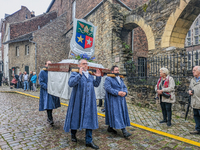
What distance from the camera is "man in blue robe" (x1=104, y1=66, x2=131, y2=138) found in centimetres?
372

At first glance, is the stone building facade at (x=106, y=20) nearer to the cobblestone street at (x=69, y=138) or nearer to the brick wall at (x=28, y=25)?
the cobblestone street at (x=69, y=138)

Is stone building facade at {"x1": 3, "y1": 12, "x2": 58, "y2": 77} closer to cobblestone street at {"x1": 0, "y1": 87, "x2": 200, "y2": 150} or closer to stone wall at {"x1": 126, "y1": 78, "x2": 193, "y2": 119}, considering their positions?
stone wall at {"x1": 126, "y1": 78, "x2": 193, "y2": 119}

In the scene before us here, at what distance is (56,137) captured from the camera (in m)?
3.73

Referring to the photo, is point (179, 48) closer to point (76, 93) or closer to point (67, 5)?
point (76, 93)

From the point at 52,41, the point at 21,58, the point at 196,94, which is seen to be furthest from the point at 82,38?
the point at 21,58

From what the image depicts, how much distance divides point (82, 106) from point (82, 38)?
3.45 metres

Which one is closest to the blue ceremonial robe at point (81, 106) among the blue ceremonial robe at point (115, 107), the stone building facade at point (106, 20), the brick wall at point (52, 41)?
the blue ceremonial robe at point (115, 107)

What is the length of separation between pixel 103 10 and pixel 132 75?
551 cm

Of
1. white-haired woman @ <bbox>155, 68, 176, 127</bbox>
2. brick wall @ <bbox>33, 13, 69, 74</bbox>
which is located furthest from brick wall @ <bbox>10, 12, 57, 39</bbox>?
white-haired woman @ <bbox>155, 68, 176, 127</bbox>

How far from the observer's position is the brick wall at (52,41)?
1873 cm

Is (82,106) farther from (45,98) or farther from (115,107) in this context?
(45,98)

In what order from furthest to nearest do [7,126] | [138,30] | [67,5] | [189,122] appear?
[67,5], [138,30], [189,122], [7,126]

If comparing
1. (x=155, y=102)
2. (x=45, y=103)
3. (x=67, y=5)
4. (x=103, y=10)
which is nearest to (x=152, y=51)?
(x=155, y=102)

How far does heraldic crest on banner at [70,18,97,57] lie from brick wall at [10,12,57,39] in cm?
1967
